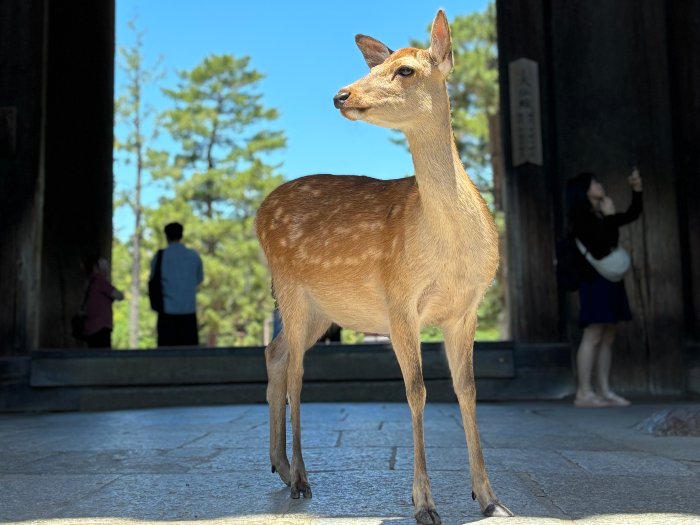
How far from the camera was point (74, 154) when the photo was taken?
903 cm

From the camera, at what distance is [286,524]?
2.41 meters

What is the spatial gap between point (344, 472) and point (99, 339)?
545cm

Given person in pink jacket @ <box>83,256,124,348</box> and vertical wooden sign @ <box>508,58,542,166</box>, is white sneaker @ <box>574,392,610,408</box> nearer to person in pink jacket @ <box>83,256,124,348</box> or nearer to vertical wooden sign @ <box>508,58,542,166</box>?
vertical wooden sign @ <box>508,58,542,166</box>

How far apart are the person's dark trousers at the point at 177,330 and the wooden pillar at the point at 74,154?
1165 millimetres

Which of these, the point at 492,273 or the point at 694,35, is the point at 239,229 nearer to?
the point at 694,35

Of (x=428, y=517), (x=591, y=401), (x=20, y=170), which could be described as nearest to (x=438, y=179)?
(x=428, y=517)

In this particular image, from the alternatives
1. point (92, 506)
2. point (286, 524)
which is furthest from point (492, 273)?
point (92, 506)

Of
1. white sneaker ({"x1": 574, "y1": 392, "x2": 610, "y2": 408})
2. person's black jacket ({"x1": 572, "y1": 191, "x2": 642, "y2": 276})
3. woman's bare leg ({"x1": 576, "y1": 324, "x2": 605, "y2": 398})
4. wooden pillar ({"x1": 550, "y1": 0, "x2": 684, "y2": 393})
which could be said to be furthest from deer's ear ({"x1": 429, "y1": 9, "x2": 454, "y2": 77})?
wooden pillar ({"x1": 550, "y1": 0, "x2": 684, "y2": 393})

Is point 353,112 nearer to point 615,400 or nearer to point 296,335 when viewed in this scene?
point 296,335

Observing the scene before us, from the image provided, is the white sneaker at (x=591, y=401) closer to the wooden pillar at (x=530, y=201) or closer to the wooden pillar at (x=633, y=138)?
the wooden pillar at (x=633, y=138)

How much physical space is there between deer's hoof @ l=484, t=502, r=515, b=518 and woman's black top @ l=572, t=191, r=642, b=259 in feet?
13.4

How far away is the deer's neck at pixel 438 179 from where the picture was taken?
267 centimetres

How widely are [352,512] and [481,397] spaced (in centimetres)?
487

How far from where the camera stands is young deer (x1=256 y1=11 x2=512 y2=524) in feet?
8.53
